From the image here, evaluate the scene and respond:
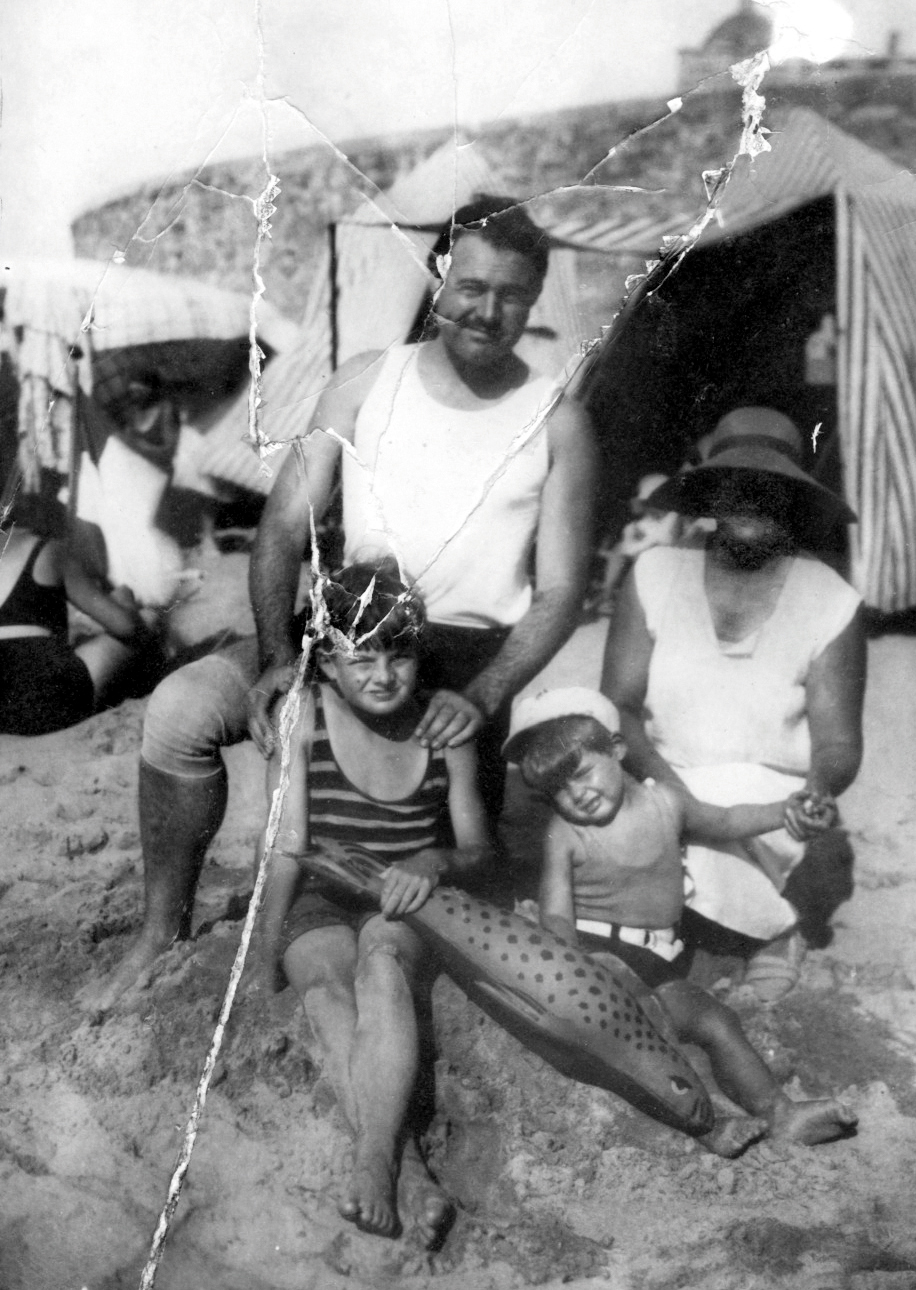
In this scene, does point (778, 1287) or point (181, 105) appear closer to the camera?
point (778, 1287)

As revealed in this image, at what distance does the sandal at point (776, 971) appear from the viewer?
9.07 feet

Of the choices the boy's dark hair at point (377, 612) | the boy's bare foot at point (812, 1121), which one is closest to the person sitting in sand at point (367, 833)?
the boy's dark hair at point (377, 612)

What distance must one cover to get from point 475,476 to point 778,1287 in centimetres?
199

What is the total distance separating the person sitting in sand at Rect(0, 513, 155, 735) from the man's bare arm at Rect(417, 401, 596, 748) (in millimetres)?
850

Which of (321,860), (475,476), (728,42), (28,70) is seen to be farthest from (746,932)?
(28,70)

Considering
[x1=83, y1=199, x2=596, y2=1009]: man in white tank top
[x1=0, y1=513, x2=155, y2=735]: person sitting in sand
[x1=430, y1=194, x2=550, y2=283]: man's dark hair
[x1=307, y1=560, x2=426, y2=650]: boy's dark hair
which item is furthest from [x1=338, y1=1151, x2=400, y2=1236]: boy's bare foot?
[x1=430, y1=194, x2=550, y2=283]: man's dark hair

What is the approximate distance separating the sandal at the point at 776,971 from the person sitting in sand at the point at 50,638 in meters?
1.74

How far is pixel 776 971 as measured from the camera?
2.77 m

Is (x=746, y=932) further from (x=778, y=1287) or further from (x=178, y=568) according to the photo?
(x=178, y=568)

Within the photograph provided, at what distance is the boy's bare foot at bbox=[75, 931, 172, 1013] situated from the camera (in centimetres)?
293

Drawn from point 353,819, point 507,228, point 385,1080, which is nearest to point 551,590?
point 353,819

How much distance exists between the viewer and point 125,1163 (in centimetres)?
286

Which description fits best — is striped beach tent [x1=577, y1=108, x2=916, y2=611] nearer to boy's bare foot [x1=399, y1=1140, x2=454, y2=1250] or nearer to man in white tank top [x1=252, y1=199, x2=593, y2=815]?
man in white tank top [x1=252, y1=199, x2=593, y2=815]

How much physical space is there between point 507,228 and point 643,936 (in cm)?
171
